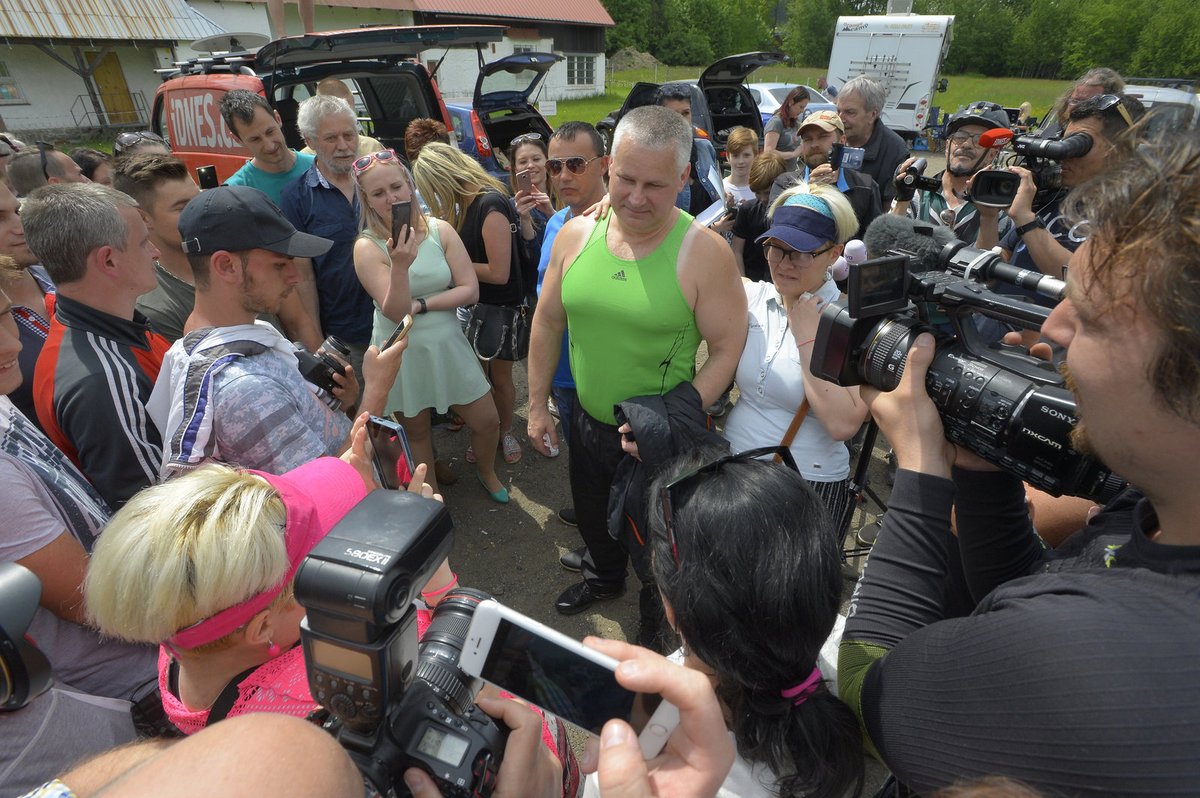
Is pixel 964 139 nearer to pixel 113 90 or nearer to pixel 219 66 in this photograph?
pixel 219 66

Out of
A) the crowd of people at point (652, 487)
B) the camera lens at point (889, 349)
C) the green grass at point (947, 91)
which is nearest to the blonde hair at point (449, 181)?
the crowd of people at point (652, 487)

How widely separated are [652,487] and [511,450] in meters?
2.75

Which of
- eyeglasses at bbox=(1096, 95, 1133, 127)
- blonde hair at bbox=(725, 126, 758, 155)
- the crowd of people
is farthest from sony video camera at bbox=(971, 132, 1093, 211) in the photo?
blonde hair at bbox=(725, 126, 758, 155)

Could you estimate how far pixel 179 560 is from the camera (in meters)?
1.08

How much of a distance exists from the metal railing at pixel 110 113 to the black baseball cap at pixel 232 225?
26.3m

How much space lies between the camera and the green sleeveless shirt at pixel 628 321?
2.25 metres

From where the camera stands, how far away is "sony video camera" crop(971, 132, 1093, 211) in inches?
103

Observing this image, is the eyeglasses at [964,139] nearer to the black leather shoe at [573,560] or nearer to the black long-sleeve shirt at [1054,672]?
the black leather shoe at [573,560]

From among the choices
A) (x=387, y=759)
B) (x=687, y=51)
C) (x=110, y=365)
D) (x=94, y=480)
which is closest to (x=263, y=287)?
(x=110, y=365)

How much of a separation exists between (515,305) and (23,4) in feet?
78.1

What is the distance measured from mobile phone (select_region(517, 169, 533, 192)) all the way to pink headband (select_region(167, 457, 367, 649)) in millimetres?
2944

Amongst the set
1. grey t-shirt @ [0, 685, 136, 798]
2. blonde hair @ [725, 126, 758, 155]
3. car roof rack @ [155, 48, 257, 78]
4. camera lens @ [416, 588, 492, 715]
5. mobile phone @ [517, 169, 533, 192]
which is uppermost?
car roof rack @ [155, 48, 257, 78]

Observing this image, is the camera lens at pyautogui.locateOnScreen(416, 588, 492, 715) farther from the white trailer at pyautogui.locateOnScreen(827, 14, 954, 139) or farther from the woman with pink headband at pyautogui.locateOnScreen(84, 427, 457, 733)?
the white trailer at pyautogui.locateOnScreen(827, 14, 954, 139)

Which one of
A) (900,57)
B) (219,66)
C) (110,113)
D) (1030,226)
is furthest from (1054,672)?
(110,113)
